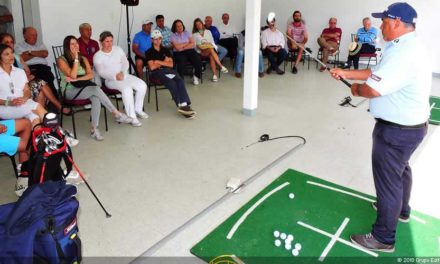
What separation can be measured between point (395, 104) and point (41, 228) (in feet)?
6.76

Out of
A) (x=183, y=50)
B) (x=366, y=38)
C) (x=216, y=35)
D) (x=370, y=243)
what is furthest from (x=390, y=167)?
(x=366, y=38)

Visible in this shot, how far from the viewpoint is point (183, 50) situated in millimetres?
6820

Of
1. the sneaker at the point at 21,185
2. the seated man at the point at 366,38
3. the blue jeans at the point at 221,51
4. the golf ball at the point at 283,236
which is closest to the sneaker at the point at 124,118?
the sneaker at the point at 21,185

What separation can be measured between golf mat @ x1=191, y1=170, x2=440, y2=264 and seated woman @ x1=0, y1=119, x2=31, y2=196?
1.70 metres

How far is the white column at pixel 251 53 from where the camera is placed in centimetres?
487

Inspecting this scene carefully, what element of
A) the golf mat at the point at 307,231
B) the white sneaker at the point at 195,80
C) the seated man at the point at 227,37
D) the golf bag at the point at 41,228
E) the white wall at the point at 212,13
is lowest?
the golf mat at the point at 307,231

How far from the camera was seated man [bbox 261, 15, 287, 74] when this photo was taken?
25.3 ft

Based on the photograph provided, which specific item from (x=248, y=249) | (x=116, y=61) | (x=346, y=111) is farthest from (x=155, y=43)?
(x=248, y=249)

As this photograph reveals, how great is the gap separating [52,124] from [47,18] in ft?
12.0

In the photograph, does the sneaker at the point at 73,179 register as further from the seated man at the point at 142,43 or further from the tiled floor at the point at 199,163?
the seated man at the point at 142,43

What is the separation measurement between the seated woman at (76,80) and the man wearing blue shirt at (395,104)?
118 inches

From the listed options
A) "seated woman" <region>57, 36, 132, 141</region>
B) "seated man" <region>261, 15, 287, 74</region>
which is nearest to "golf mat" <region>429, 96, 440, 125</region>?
"seated man" <region>261, 15, 287, 74</region>

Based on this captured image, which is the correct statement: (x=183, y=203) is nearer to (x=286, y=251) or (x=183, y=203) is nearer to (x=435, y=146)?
(x=286, y=251)

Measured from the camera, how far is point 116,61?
491 cm
